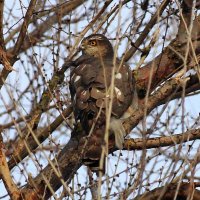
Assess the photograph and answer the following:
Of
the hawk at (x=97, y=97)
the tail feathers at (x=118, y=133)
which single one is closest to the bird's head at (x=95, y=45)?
the hawk at (x=97, y=97)

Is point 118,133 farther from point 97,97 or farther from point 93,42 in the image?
point 93,42

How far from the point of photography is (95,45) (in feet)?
28.5

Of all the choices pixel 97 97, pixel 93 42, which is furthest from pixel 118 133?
pixel 93 42

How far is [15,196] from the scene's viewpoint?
20.2 ft

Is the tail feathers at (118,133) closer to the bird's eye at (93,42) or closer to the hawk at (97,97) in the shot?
the hawk at (97,97)

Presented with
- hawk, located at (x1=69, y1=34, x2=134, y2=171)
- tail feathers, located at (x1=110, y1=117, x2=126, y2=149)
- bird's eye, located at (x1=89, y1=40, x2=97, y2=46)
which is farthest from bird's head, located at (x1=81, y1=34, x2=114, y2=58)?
tail feathers, located at (x1=110, y1=117, x2=126, y2=149)

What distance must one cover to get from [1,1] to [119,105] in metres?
1.67

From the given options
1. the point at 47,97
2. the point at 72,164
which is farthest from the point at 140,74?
the point at 72,164

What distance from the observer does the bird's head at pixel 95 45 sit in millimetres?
8494

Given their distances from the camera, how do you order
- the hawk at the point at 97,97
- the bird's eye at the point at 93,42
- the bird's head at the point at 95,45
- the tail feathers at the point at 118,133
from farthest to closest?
1. the bird's eye at the point at 93,42
2. the bird's head at the point at 95,45
3. the tail feathers at the point at 118,133
4. the hawk at the point at 97,97

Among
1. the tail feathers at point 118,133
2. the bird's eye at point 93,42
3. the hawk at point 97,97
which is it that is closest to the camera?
the hawk at point 97,97

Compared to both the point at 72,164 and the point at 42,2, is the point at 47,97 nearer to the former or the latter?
the point at 72,164

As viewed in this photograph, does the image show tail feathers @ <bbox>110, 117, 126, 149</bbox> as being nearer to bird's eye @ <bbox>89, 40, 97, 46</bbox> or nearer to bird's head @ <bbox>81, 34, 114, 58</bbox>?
bird's head @ <bbox>81, 34, 114, 58</bbox>

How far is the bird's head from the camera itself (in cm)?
849
